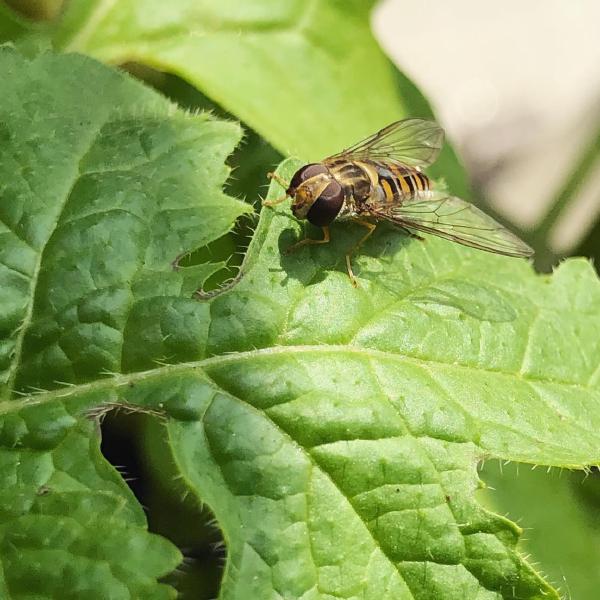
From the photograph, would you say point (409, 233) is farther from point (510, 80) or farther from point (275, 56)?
point (510, 80)

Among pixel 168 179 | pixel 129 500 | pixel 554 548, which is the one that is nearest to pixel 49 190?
pixel 168 179

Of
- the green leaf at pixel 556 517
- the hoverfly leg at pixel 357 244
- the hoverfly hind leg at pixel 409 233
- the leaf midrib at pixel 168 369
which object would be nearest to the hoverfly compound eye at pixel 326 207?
the hoverfly leg at pixel 357 244

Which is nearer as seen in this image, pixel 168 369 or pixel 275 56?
pixel 168 369

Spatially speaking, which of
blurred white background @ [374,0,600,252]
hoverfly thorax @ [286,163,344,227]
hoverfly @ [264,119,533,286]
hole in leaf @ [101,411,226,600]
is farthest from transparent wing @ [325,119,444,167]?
blurred white background @ [374,0,600,252]

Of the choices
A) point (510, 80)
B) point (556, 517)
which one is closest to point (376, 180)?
point (556, 517)

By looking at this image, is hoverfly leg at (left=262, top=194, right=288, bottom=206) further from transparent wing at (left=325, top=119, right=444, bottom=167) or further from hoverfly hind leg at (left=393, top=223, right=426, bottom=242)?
transparent wing at (left=325, top=119, right=444, bottom=167)

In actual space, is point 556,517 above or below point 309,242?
below
